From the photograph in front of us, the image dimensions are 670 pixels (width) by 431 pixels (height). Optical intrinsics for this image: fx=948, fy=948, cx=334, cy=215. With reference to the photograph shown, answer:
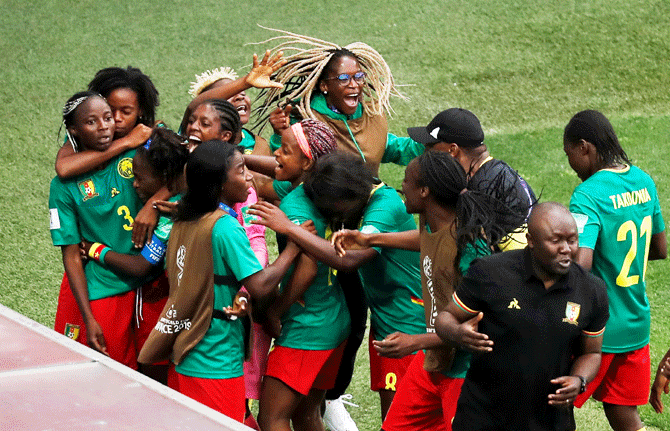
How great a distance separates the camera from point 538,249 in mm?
3488

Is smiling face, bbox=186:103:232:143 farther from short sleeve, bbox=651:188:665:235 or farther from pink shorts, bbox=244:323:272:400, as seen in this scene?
short sleeve, bbox=651:188:665:235

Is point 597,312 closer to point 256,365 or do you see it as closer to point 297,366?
point 297,366

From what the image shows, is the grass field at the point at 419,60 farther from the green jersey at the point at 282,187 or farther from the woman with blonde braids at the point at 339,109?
the green jersey at the point at 282,187

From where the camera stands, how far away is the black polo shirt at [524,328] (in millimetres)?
3488

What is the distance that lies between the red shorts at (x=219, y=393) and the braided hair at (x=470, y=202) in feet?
3.80

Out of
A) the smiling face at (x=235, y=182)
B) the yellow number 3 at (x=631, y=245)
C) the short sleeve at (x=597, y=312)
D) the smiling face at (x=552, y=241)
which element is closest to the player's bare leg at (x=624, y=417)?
the yellow number 3 at (x=631, y=245)

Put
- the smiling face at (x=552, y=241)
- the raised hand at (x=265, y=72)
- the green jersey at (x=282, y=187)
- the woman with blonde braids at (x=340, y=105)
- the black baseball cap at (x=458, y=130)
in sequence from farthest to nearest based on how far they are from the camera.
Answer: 1. the woman with blonde braids at (x=340, y=105)
2. the raised hand at (x=265, y=72)
3. the green jersey at (x=282, y=187)
4. the black baseball cap at (x=458, y=130)
5. the smiling face at (x=552, y=241)

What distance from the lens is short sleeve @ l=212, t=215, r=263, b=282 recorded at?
4.00m

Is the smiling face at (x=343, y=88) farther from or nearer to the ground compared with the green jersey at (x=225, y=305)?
farther from the ground

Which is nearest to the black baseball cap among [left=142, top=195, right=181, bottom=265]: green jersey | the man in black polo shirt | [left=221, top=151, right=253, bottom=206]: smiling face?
[left=221, top=151, right=253, bottom=206]: smiling face

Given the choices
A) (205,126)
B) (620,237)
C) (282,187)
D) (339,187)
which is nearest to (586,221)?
(620,237)

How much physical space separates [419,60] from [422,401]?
30.0ft

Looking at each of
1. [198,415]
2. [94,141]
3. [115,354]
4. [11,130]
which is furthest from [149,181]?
[11,130]

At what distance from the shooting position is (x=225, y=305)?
4.12 m
